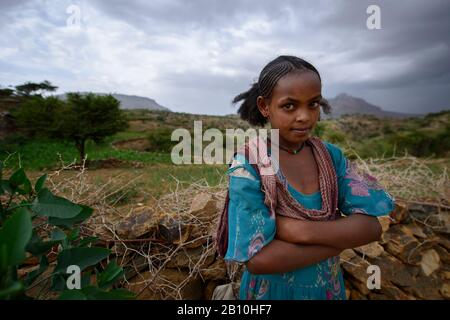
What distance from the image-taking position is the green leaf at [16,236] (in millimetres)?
665

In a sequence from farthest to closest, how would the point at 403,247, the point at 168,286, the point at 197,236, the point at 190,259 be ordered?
1. the point at 403,247
2. the point at 197,236
3. the point at 190,259
4. the point at 168,286

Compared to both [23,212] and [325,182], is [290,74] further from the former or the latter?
[23,212]

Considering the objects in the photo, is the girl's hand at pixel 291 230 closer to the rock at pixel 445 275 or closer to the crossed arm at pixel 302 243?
the crossed arm at pixel 302 243

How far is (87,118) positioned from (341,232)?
1656 centimetres

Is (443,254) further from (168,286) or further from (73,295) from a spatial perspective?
(73,295)

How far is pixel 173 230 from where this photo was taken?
213cm

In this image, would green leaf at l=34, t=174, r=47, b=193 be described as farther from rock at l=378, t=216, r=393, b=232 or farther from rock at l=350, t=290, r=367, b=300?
rock at l=378, t=216, r=393, b=232

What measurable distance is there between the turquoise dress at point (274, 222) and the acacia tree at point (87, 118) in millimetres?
15383

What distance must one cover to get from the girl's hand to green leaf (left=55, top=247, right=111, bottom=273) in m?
0.58

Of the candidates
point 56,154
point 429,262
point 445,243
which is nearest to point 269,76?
point 429,262

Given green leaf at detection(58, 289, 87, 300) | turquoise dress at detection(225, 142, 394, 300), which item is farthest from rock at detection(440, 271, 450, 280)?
green leaf at detection(58, 289, 87, 300)
